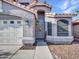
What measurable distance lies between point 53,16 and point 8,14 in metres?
6.09

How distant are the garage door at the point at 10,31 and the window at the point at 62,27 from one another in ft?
18.7

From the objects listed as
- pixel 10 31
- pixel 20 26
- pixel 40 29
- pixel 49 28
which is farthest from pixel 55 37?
pixel 10 31

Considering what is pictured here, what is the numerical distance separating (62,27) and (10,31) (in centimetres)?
665

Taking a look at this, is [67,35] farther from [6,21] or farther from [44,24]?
[6,21]

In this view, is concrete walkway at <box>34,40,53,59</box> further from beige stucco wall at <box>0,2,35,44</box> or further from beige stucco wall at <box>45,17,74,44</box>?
beige stucco wall at <box>45,17,74,44</box>

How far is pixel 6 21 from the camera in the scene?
62.8ft

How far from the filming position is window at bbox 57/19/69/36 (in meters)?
22.9

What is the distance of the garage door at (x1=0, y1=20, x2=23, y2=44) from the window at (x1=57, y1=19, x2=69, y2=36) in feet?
18.7

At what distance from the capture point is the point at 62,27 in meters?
22.9

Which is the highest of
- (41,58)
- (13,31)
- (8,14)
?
(8,14)

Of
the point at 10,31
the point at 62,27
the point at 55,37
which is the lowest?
the point at 55,37

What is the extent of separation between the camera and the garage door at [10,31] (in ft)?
62.7

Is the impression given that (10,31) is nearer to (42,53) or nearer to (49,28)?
(49,28)

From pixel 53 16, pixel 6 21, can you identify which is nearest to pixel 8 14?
pixel 6 21
